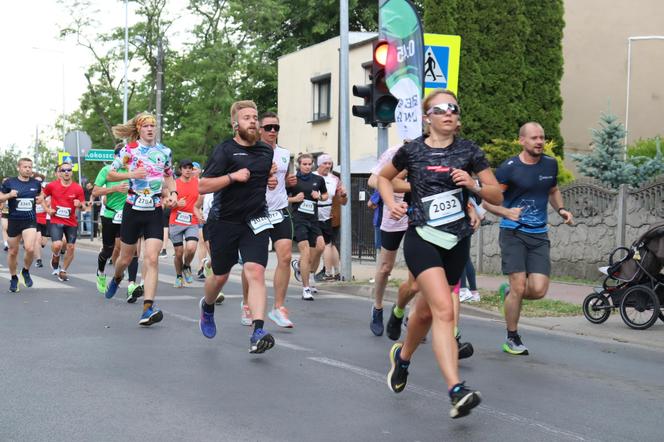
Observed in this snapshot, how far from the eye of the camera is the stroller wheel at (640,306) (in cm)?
1016

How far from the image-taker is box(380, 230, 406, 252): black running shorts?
Answer: 349 inches

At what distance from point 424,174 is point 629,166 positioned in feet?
47.1

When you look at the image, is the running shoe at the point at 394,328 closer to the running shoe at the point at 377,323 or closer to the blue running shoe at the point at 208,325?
the running shoe at the point at 377,323

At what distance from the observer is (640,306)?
1027 centimetres

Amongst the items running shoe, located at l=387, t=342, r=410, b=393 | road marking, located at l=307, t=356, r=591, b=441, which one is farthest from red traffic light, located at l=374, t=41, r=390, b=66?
running shoe, located at l=387, t=342, r=410, b=393

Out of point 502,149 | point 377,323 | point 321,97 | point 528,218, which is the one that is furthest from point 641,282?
point 321,97

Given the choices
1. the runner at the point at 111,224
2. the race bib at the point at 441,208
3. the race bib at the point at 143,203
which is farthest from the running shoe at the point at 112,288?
the race bib at the point at 441,208

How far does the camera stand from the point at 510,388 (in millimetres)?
6809

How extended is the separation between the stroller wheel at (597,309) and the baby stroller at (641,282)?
12 millimetres

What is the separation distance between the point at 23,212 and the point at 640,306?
861 centimetres

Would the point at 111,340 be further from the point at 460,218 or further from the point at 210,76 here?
the point at 210,76

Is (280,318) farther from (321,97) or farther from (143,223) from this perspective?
(321,97)

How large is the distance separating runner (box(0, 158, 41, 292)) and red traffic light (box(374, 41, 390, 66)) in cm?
520

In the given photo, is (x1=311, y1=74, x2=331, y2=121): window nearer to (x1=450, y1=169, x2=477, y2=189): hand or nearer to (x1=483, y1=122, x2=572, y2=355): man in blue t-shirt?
(x1=483, y1=122, x2=572, y2=355): man in blue t-shirt
